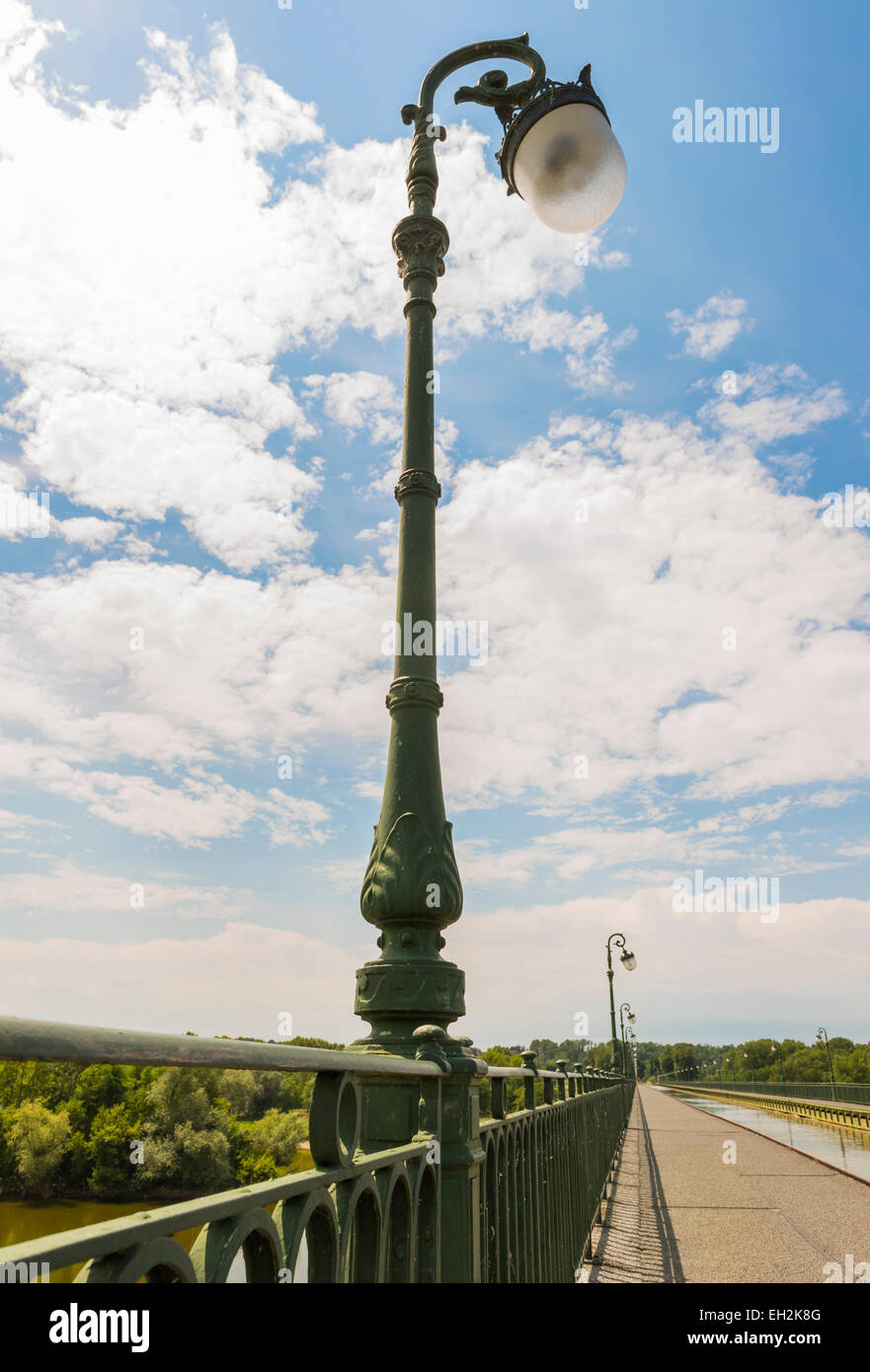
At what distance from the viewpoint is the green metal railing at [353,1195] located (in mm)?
1021

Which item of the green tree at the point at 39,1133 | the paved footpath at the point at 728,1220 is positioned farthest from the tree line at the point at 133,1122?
the paved footpath at the point at 728,1220

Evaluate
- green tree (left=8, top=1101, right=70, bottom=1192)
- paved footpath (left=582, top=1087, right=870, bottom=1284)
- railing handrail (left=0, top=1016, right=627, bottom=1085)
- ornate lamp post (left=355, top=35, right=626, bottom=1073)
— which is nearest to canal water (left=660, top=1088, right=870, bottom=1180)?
paved footpath (left=582, top=1087, right=870, bottom=1284)

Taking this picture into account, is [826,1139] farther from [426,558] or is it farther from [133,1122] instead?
[426,558]

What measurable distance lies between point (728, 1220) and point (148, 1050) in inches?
384

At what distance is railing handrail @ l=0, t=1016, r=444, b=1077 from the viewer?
0.92 metres

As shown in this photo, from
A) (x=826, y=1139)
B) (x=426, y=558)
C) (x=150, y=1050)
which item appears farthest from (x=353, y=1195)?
(x=826, y=1139)

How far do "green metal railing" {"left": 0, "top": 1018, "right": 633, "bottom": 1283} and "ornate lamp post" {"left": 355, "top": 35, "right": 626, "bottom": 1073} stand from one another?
26cm

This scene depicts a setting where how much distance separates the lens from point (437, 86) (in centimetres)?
522

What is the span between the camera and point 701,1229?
8148mm

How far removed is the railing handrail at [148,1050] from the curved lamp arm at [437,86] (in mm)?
5039

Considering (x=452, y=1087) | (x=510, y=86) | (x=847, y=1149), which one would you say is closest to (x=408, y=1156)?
(x=452, y=1087)

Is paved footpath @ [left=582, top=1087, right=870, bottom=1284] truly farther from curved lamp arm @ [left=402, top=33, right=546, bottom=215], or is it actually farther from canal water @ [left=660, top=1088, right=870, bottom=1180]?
curved lamp arm @ [left=402, top=33, right=546, bottom=215]
